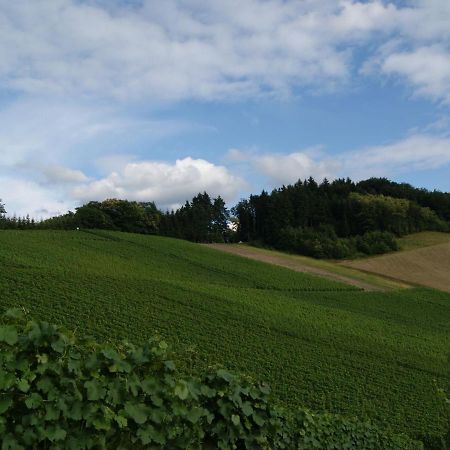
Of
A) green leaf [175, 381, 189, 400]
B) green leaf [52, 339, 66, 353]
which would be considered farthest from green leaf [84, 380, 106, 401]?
green leaf [175, 381, 189, 400]

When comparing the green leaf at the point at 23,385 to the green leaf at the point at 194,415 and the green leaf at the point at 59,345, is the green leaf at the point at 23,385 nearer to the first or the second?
the green leaf at the point at 59,345

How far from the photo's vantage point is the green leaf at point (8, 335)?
3.88 metres

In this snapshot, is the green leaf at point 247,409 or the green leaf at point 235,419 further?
the green leaf at point 247,409

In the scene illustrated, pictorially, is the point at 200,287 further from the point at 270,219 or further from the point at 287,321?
the point at 270,219

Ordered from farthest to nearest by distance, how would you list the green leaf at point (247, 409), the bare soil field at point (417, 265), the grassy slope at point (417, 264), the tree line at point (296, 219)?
1. the tree line at point (296, 219)
2. the grassy slope at point (417, 264)
3. the bare soil field at point (417, 265)
4. the green leaf at point (247, 409)

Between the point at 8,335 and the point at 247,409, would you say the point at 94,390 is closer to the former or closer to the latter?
the point at 8,335

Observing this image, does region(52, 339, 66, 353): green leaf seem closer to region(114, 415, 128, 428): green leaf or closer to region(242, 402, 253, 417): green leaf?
region(114, 415, 128, 428): green leaf

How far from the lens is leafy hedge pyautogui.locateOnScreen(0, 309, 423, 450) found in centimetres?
390

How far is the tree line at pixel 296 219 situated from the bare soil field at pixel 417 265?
242 inches

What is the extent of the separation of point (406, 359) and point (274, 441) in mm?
21603

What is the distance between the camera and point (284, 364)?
2181 cm

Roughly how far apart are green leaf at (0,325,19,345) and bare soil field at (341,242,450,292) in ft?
201

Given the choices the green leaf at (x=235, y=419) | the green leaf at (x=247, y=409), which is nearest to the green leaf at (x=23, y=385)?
the green leaf at (x=235, y=419)

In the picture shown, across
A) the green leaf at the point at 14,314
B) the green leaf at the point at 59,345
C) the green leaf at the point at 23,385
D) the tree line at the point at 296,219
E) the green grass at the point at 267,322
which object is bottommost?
the green grass at the point at 267,322
